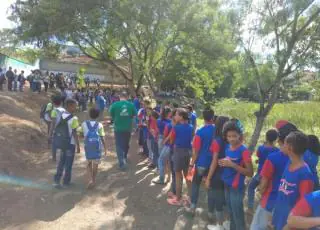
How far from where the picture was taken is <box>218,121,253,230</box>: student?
168 inches

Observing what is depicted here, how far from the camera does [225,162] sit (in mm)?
4270

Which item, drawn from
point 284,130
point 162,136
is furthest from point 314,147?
point 162,136

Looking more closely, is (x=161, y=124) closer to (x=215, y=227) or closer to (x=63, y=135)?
(x=63, y=135)

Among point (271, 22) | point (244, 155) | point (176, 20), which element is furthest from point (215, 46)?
point (244, 155)

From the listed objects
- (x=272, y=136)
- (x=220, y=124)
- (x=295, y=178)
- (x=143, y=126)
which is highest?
(x=220, y=124)

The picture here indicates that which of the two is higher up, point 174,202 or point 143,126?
point 143,126

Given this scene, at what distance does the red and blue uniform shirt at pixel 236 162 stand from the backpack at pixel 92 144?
2.94 m

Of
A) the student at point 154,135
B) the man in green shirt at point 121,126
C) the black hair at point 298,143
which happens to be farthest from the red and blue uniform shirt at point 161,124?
the black hair at point 298,143

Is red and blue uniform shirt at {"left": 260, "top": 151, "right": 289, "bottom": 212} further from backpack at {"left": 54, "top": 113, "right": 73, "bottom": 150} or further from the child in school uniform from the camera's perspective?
backpack at {"left": 54, "top": 113, "right": 73, "bottom": 150}

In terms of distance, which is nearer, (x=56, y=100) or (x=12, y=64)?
(x=56, y=100)

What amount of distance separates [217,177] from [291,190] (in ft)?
6.21

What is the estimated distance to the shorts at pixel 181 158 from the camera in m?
6.01

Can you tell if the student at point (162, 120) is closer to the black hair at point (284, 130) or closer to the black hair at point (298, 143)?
the black hair at point (284, 130)

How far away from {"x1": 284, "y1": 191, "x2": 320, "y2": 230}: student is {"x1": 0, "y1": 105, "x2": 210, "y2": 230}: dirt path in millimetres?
3185
